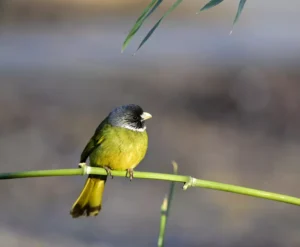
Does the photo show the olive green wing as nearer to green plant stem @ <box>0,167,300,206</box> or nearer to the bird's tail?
the bird's tail

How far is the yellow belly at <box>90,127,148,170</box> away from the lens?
→ 14.7ft

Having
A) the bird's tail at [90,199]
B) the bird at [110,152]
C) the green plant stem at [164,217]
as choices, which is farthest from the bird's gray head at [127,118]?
the green plant stem at [164,217]

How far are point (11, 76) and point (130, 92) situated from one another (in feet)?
7.35

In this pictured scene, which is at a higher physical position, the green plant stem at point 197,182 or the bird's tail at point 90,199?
the green plant stem at point 197,182

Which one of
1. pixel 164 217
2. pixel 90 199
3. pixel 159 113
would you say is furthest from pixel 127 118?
pixel 159 113

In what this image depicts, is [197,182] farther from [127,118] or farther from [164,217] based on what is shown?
[127,118]

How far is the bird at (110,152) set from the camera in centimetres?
431

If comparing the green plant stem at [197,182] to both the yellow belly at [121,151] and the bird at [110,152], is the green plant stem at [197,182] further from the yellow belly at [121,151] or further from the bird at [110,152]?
the yellow belly at [121,151]

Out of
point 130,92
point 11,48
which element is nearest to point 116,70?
point 130,92

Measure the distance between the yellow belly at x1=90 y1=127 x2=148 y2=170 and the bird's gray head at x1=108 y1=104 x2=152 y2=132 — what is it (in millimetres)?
108

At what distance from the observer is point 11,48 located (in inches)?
764

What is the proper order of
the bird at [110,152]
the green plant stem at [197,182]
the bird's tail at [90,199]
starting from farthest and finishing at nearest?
1. the bird at [110,152]
2. the bird's tail at [90,199]
3. the green plant stem at [197,182]

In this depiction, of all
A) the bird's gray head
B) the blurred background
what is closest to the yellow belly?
the bird's gray head

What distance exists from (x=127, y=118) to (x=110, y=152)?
41 centimetres
